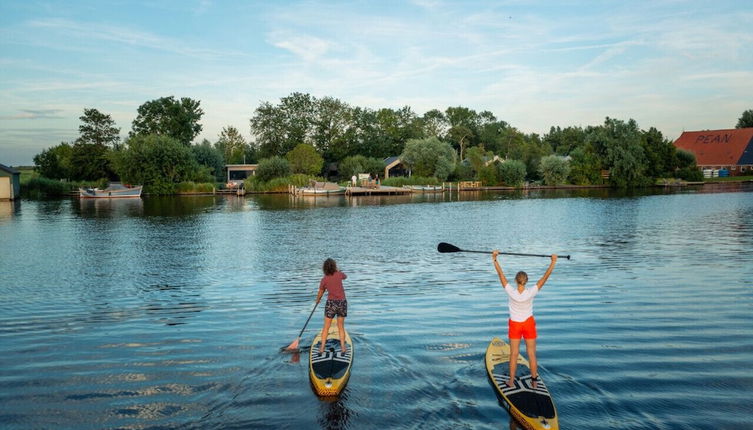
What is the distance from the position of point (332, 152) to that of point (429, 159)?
77.1 feet

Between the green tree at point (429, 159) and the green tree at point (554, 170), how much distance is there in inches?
681

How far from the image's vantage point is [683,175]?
11050 centimetres

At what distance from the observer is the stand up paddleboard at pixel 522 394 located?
895cm

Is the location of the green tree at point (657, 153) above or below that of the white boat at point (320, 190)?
above

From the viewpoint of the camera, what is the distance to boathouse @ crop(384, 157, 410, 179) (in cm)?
11375

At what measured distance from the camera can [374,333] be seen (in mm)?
14438

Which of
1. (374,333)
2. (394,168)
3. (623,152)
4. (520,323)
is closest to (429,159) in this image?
(394,168)

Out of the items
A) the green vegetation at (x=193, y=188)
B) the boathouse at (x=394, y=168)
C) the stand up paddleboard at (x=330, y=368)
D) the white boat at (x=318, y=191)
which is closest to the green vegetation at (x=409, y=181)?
the white boat at (x=318, y=191)

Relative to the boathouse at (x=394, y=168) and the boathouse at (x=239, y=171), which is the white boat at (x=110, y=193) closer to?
the boathouse at (x=239, y=171)

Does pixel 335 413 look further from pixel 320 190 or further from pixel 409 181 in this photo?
pixel 409 181

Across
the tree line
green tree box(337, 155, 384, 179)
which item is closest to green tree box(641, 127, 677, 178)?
the tree line

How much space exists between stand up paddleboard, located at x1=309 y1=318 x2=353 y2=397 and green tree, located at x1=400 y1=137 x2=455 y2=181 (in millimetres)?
94694

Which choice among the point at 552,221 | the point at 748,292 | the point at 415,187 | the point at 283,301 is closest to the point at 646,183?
the point at 415,187

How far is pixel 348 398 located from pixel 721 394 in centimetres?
685
